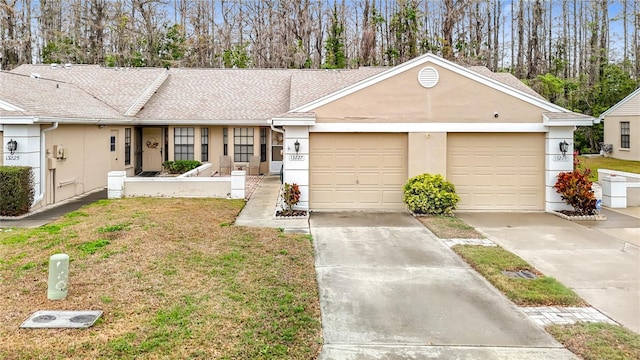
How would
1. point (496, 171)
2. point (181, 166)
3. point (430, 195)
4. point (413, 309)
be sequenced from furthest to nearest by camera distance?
1. point (181, 166)
2. point (496, 171)
3. point (430, 195)
4. point (413, 309)

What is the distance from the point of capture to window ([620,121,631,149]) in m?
26.2

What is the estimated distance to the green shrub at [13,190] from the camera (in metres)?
11.1

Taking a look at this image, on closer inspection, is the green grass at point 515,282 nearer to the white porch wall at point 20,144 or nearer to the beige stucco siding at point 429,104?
the beige stucco siding at point 429,104

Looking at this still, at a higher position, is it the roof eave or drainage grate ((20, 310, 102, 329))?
the roof eave

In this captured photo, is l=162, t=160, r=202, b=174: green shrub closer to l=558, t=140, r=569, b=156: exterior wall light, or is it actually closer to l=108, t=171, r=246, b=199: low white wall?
l=108, t=171, r=246, b=199: low white wall

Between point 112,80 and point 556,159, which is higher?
point 112,80

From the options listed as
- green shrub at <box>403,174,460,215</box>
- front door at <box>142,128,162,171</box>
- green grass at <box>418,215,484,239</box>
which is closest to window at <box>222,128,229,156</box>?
front door at <box>142,128,162,171</box>

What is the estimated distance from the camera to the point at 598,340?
190 inches

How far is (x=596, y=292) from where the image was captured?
6.38 meters

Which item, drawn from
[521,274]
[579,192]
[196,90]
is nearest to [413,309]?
[521,274]

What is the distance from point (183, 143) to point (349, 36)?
22.9 m

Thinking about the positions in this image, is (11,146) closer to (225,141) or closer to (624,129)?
(225,141)

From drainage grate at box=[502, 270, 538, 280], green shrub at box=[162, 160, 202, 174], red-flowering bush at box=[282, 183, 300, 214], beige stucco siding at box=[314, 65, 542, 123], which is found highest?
beige stucco siding at box=[314, 65, 542, 123]

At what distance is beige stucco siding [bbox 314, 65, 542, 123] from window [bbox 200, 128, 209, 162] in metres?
9.05
